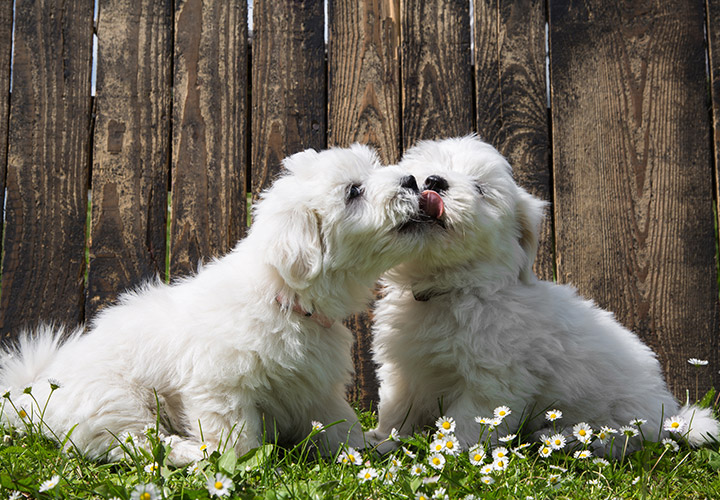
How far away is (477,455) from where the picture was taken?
7.10 ft

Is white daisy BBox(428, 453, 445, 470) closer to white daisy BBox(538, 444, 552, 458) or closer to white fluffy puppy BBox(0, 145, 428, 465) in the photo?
white daisy BBox(538, 444, 552, 458)

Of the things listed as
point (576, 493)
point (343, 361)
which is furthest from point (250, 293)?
point (576, 493)

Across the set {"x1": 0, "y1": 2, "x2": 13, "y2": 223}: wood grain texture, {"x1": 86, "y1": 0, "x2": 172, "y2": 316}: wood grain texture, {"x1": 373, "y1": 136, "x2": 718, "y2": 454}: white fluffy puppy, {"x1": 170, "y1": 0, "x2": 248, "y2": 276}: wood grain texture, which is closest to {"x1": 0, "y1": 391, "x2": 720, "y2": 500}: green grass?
{"x1": 373, "y1": 136, "x2": 718, "y2": 454}: white fluffy puppy

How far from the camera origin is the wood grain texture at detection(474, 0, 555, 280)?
3516 mm

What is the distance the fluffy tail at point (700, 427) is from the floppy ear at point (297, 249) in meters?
1.68

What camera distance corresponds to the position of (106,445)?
2615 mm

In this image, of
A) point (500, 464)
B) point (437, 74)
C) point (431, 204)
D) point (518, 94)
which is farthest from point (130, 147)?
point (500, 464)

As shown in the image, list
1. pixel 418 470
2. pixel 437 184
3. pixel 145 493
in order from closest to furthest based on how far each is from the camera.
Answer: pixel 145 493 → pixel 418 470 → pixel 437 184

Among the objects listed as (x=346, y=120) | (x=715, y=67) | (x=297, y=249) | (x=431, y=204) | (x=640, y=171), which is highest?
(x=715, y=67)

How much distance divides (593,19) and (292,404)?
2585 mm

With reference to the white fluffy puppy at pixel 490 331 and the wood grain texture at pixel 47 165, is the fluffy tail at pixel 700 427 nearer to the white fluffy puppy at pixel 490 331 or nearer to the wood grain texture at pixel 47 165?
the white fluffy puppy at pixel 490 331

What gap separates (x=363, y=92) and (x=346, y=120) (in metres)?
0.18

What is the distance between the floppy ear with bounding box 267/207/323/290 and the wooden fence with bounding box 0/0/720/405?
1026mm

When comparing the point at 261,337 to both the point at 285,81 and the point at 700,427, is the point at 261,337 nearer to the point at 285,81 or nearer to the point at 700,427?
the point at 285,81
